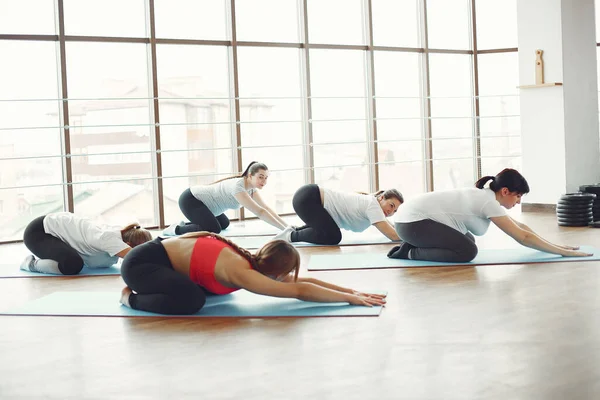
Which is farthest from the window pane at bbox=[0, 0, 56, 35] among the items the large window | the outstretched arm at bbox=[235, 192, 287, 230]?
the outstretched arm at bbox=[235, 192, 287, 230]

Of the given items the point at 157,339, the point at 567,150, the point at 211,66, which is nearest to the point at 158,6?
the point at 211,66

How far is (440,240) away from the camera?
491cm

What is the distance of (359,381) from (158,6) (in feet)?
20.0

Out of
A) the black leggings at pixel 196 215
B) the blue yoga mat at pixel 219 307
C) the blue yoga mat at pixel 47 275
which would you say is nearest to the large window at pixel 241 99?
the black leggings at pixel 196 215

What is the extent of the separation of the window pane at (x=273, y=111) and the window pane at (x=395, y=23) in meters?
1.19

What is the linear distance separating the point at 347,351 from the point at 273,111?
589cm

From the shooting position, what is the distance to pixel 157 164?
25.7 feet

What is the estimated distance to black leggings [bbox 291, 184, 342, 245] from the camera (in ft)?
19.5

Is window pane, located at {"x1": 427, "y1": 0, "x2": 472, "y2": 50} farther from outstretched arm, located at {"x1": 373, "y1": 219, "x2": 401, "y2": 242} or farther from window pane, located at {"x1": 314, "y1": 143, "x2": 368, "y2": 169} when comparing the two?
outstretched arm, located at {"x1": 373, "y1": 219, "x2": 401, "y2": 242}

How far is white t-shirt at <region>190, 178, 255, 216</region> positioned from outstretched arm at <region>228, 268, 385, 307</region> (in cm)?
275

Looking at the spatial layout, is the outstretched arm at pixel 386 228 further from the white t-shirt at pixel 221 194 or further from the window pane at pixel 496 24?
the window pane at pixel 496 24

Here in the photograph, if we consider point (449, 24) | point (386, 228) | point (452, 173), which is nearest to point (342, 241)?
point (386, 228)

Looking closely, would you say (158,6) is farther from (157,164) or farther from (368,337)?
(368,337)

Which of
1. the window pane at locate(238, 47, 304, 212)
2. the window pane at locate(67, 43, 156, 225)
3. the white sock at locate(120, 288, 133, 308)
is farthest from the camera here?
the window pane at locate(238, 47, 304, 212)
